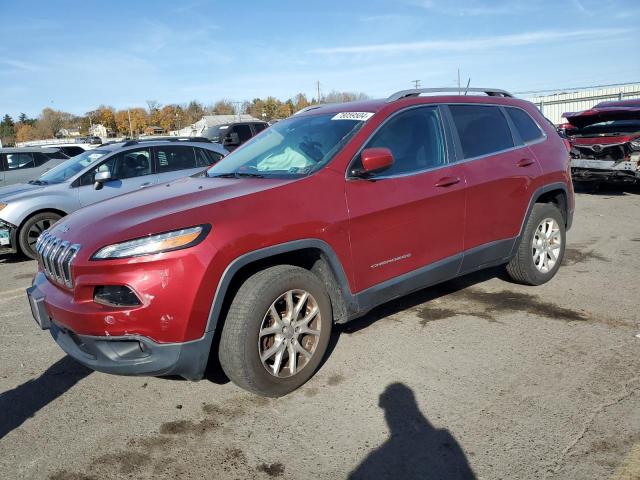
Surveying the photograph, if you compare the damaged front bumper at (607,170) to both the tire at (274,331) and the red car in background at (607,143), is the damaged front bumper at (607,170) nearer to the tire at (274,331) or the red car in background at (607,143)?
the red car in background at (607,143)

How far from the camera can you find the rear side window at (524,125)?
493 cm

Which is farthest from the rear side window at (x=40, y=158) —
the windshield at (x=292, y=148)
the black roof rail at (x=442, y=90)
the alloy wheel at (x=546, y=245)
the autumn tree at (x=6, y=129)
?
the autumn tree at (x=6, y=129)

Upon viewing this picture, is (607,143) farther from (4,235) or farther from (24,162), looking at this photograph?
(24,162)

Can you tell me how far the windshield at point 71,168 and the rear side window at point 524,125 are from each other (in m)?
6.13

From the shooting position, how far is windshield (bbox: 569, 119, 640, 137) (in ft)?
Result: 33.4

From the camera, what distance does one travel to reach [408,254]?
Answer: 383 centimetres

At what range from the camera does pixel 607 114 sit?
34.4ft

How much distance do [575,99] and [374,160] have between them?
23625 millimetres

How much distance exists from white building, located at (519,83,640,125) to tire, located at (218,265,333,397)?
904 inches

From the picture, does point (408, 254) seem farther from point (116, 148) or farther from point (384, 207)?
point (116, 148)

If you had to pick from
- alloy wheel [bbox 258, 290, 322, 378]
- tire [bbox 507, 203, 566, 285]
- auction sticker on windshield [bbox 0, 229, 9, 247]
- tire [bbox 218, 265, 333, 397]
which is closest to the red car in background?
tire [bbox 507, 203, 566, 285]

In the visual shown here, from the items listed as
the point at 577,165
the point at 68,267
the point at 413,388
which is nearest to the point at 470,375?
the point at 413,388

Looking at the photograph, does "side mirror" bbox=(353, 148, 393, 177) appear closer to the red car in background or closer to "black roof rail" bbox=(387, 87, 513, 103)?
"black roof rail" bbox=(387, 87, 513, 103)

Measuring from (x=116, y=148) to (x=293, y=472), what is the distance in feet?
22.5
